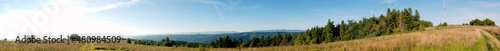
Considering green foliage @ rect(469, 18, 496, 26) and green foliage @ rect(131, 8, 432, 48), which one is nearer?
green foliage @ rect(131, 8, 432, 48)

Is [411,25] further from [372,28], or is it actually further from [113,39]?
[113,39]

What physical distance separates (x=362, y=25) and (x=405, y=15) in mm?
17254

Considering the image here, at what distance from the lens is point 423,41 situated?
51.8ft

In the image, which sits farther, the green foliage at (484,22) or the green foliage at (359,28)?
the green foliage at (484,22)

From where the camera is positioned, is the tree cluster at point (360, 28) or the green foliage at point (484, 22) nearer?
the tree cluster at point (360, 28)

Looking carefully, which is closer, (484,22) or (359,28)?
(484,22)

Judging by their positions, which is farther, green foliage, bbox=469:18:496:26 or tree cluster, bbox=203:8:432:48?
green foliage, bbox=469:18:496:26

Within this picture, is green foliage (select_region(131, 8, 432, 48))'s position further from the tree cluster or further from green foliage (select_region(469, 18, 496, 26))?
green foliage (select_region(469, 18, 496, 26))

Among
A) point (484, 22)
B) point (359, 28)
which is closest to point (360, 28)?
point (359, 28)

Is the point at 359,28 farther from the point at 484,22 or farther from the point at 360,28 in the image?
the point at 484,22

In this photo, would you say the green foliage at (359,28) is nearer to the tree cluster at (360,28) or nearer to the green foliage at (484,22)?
the tree cluster at (360,28)

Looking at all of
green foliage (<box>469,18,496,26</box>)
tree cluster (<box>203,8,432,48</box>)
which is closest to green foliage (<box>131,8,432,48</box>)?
tree cluster (<box>203,8,432,48</box>)

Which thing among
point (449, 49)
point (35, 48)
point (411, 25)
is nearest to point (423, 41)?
point (449, 49)

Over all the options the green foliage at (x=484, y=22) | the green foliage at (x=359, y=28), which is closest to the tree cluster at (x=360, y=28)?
the green foliage at (x=359, y=28)
